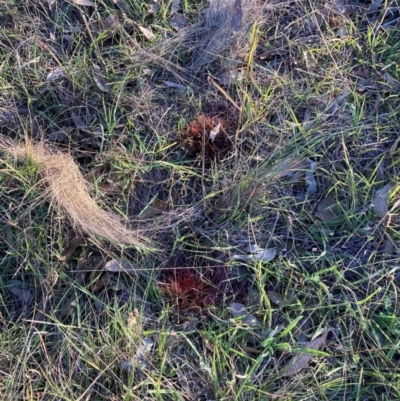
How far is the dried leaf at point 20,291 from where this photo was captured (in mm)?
1946

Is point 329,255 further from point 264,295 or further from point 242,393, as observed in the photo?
point 242,393

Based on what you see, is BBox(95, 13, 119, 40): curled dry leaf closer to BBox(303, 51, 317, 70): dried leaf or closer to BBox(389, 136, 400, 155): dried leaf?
BBox(303, 51, 317, 70): dried leaf

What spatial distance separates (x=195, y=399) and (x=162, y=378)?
0.13 metres

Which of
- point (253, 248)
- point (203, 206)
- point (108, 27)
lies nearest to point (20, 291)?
point (203, 206)

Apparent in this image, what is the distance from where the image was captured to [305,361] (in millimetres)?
1791

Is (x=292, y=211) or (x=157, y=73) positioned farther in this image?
(x=157, y=73)

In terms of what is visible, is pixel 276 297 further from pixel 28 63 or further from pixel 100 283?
pixel 28 63

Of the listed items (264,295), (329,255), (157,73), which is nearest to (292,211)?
(329,255)

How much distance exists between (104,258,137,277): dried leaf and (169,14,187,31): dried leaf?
1.03 meters

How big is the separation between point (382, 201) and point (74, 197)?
1148mm

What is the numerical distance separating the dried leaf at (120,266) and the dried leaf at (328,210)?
722 mm

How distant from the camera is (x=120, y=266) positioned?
1931 mm

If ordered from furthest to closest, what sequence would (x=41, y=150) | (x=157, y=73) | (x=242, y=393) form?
(x=157, y=73)
(x=41, y=150)
(x=242, y=393)

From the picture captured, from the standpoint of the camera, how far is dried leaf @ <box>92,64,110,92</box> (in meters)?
2.17
